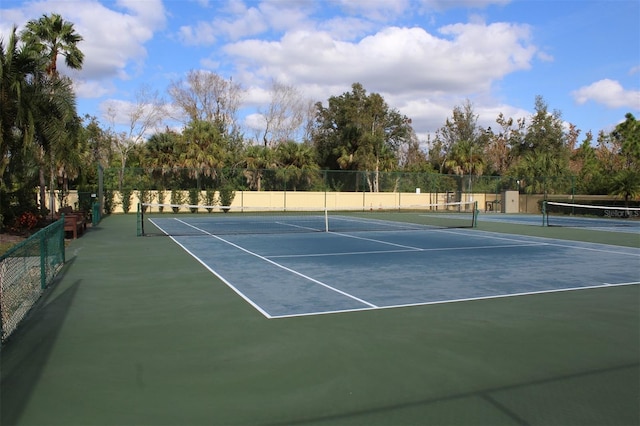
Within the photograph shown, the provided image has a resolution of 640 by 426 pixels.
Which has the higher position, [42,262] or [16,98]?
[16,98]

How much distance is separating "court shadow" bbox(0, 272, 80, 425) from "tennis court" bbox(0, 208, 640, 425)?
0.02m

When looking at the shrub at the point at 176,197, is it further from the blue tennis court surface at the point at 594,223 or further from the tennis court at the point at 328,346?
the tennis court at the point at 328,346

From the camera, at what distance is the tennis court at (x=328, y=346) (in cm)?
420

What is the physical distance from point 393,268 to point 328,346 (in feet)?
19.1

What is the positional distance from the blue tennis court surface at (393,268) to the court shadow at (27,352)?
8.88 ft

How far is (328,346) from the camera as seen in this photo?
19.2 ft

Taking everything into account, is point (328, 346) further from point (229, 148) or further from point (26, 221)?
point (229, 148)

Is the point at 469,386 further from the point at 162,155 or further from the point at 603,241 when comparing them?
the point at 162,155

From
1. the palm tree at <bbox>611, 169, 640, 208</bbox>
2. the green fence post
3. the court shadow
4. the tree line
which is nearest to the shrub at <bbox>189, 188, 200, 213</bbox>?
the tree line

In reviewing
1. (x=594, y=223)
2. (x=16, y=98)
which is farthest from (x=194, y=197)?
(x=594, y=223)

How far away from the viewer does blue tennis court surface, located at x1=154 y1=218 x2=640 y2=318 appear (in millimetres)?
8516

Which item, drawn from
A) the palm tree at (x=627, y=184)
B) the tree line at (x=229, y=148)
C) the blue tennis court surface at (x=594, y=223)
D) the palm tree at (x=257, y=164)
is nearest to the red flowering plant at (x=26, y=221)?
the tree line at (x=229, y=148)

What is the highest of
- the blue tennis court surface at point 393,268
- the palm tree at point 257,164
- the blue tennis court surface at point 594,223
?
the palm tree at point 257,164

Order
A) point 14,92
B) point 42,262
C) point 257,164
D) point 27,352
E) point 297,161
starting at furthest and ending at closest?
point 297,161 < point 257,164 < point 14,92 < point 42,262 < point 27,352
